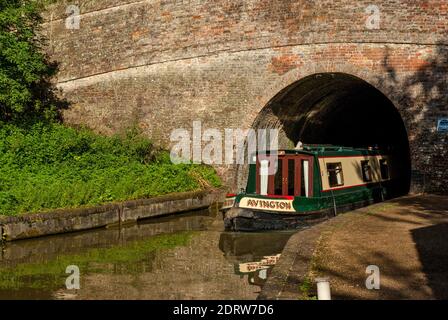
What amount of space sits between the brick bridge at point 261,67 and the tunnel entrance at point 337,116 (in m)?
0.06

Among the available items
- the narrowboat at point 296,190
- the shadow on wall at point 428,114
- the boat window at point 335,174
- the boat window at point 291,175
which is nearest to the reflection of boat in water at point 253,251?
the narrowboat at point 296,190

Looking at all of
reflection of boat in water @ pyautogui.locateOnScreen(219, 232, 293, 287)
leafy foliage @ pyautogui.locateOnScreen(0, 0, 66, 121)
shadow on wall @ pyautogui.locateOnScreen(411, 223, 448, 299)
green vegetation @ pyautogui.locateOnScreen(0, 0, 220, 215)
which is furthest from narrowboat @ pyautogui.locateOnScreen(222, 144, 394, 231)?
leafy foliage @ pyautogui.locateOnScreen(0, 0, 66, 121)

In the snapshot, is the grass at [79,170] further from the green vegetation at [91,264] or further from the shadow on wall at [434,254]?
the shadow on wall at [434,254]

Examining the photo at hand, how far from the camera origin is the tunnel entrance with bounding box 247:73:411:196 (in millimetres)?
15013

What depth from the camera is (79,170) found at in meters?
13.3

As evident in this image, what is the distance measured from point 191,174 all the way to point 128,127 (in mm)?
2890

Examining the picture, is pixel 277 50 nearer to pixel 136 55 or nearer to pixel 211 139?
pixel 211 139

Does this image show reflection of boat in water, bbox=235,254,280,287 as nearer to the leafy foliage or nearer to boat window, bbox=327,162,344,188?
boat window, bbox=327,162,344,188

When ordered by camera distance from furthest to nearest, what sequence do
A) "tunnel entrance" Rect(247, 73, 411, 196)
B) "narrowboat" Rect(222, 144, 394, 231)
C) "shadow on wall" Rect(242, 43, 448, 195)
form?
1. "tunnel entrance" Rect(247, 73, 411, 196)
2. "shadow on wall" Rect(242, 43, 448, 195)
3. "narrowboat" Rect(222, 144, 394, 231)

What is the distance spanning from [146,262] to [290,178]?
14.0ft

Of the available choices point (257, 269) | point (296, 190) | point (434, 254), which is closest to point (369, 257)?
point (434, 254)

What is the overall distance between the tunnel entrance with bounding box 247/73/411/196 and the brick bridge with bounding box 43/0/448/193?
0.06m

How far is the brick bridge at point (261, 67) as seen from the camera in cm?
1274
